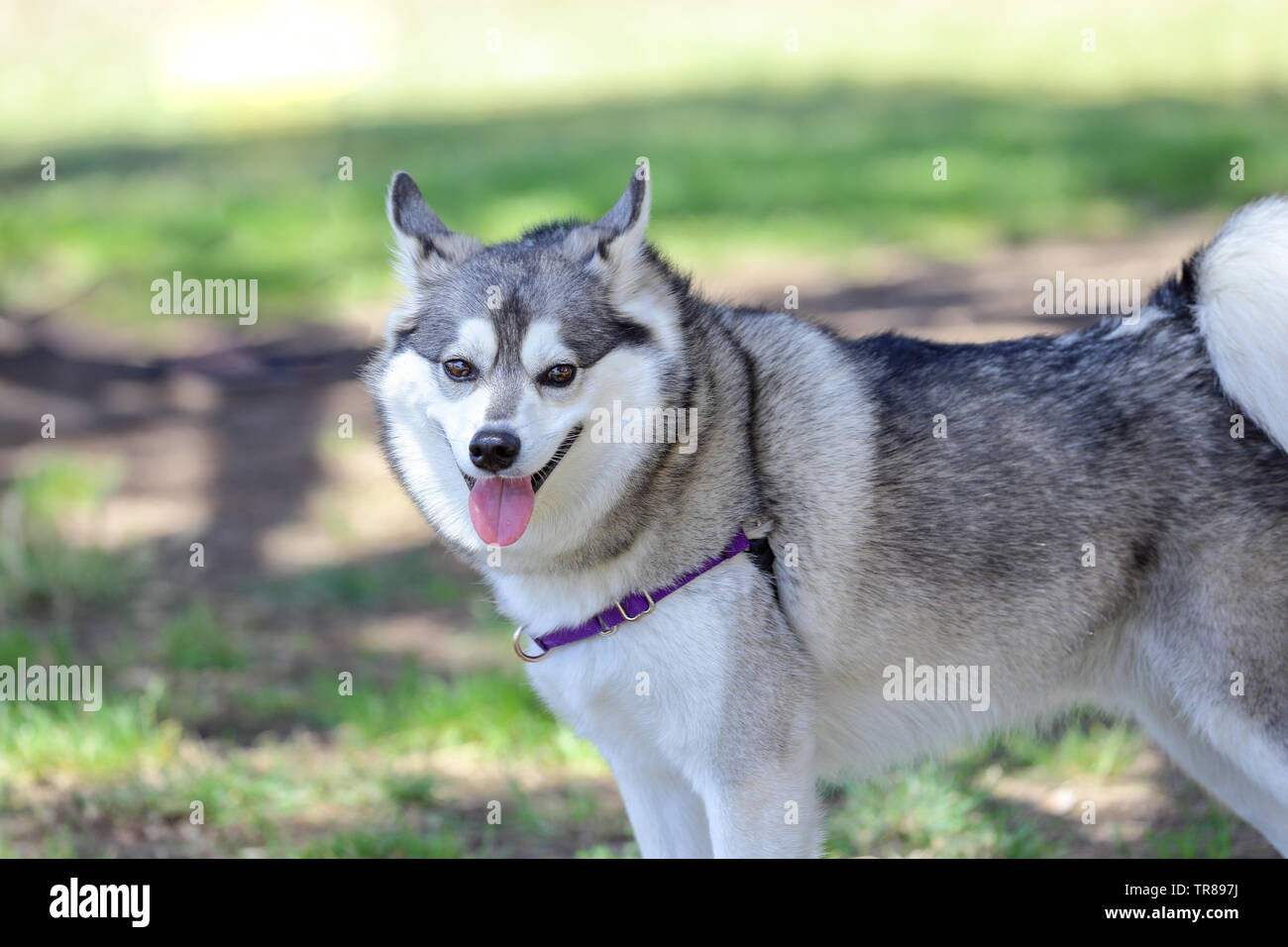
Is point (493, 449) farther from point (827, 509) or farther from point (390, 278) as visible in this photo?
point (390, 278)

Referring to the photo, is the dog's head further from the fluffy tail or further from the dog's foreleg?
the fluffy tail

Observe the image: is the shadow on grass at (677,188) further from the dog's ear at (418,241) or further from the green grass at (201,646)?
the dog's ear at (418,241)

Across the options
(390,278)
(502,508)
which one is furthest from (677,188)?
(502,508)

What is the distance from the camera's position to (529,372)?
3.18 m

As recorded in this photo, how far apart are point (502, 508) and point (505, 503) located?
0.5 inches

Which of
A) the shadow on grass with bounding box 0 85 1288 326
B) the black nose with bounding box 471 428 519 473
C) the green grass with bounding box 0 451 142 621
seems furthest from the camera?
the shadow on grass with bounding box 0 85 1288 326

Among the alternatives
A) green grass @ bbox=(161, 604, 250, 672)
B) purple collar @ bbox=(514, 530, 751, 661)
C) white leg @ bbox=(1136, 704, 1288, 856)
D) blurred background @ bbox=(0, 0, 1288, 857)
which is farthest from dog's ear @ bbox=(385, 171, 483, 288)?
green grass @ bbox=(161, 604, 250, 672)

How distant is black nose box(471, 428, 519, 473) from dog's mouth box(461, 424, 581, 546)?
0.11 m

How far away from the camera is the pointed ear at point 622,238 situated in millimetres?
3312

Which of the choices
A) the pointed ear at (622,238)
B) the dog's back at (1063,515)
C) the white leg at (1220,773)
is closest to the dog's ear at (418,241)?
the pointed ear at (622,238)

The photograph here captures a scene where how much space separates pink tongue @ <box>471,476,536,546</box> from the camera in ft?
10.3

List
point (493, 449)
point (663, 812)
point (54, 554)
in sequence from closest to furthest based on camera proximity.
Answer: point (493, 449)
point (663, 812)
point (54, 554)

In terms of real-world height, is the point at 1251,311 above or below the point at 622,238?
below

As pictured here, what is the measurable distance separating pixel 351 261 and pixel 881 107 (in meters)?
7.27
